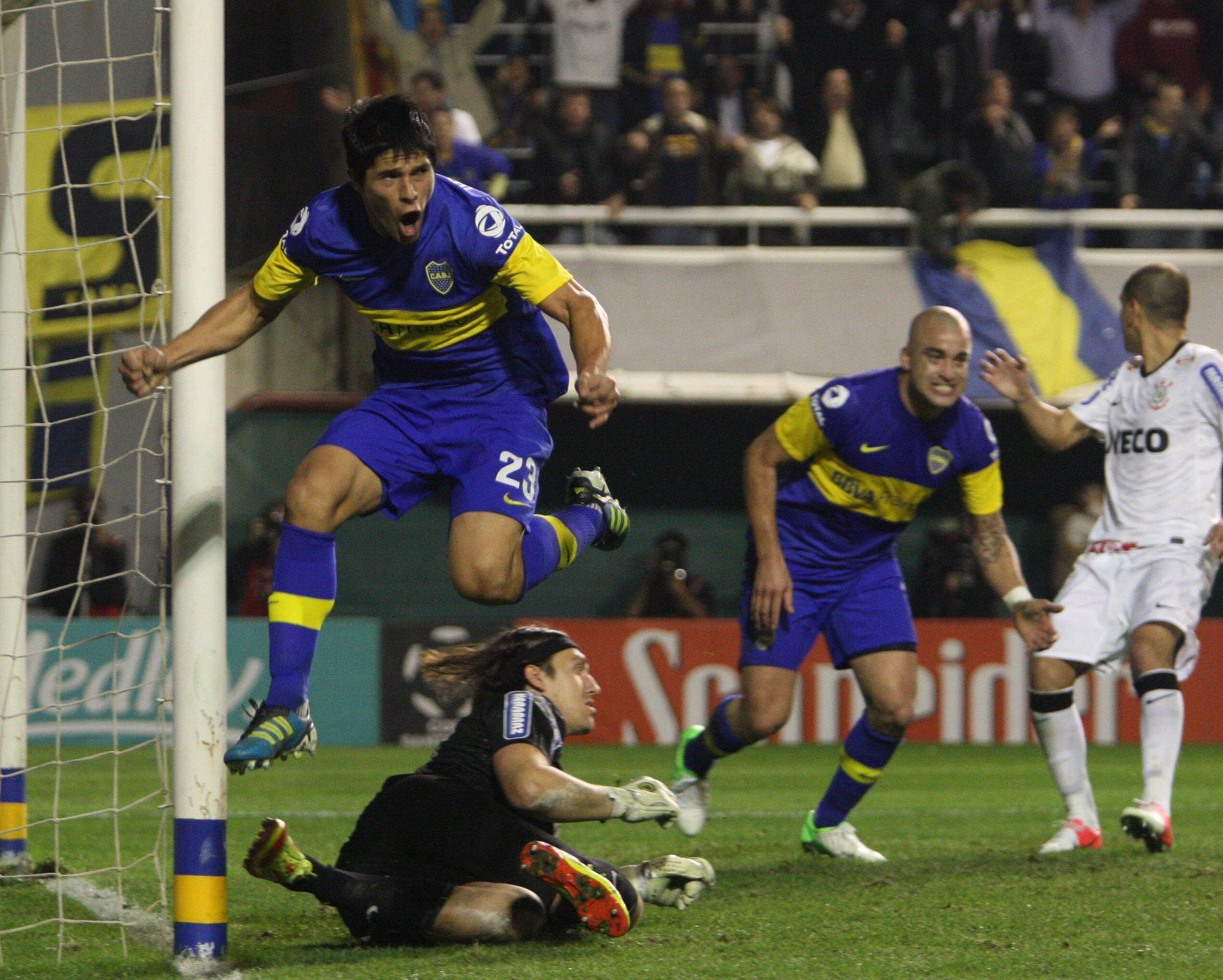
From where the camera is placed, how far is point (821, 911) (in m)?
4.82

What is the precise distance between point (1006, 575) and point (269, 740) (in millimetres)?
2910

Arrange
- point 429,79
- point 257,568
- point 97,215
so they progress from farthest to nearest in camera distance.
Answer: point 257,568
point 429,79
point 97,215

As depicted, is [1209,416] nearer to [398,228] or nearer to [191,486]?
[398,228]

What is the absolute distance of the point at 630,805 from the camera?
4.10 meters

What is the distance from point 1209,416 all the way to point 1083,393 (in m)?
6.94

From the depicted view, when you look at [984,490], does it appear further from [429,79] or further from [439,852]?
[429,79]

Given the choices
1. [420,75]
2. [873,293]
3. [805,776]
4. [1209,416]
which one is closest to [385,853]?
[1209,416]

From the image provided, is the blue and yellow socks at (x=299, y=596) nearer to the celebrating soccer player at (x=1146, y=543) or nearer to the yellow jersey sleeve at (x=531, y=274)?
the yellow jersey sleeve at (x=531, y=274)

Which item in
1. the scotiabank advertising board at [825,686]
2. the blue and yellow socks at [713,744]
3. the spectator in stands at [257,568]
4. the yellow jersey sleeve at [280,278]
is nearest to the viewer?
the yellow jersey sleeve at [280,278]

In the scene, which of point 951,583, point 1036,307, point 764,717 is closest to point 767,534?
point 764,717

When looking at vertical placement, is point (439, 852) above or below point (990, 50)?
below

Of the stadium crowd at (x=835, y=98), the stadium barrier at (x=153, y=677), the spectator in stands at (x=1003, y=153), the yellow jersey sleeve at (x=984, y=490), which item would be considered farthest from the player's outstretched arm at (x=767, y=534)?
the spectator in stands at (x=1003, y=153)

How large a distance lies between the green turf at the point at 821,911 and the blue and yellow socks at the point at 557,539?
3.47 feet

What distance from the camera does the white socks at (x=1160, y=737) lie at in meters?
5.84
